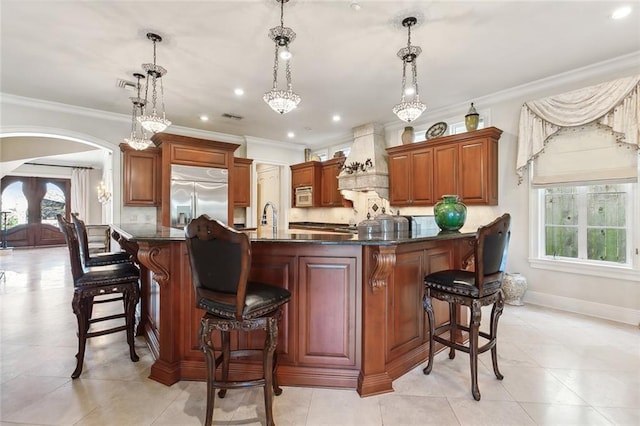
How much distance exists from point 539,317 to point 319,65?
3.93 meters

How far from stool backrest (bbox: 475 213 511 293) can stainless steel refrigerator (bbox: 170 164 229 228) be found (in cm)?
439

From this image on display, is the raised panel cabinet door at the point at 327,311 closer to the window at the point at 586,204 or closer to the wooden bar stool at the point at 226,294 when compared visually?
the wooden bar stool at the point at 226,294

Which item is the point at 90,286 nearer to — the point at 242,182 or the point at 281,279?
the point at 281,279

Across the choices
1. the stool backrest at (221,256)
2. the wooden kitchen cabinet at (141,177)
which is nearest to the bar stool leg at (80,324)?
the stool backrest at (221,256)

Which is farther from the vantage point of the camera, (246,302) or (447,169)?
(447,169)

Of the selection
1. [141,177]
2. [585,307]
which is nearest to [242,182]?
[141,177]

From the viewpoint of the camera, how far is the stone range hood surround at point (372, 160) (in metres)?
5.50

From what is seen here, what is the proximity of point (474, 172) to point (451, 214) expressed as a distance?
205 cm

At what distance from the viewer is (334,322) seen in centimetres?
210

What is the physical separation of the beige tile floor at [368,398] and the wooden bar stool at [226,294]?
308 millimetres

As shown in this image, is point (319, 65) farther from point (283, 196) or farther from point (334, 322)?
point (283, 196)

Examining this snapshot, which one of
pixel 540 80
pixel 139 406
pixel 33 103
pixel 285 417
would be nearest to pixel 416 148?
pixel 540 80

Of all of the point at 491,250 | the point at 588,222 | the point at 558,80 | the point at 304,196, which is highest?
the point at 558,80

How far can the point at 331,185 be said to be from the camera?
6723mm
